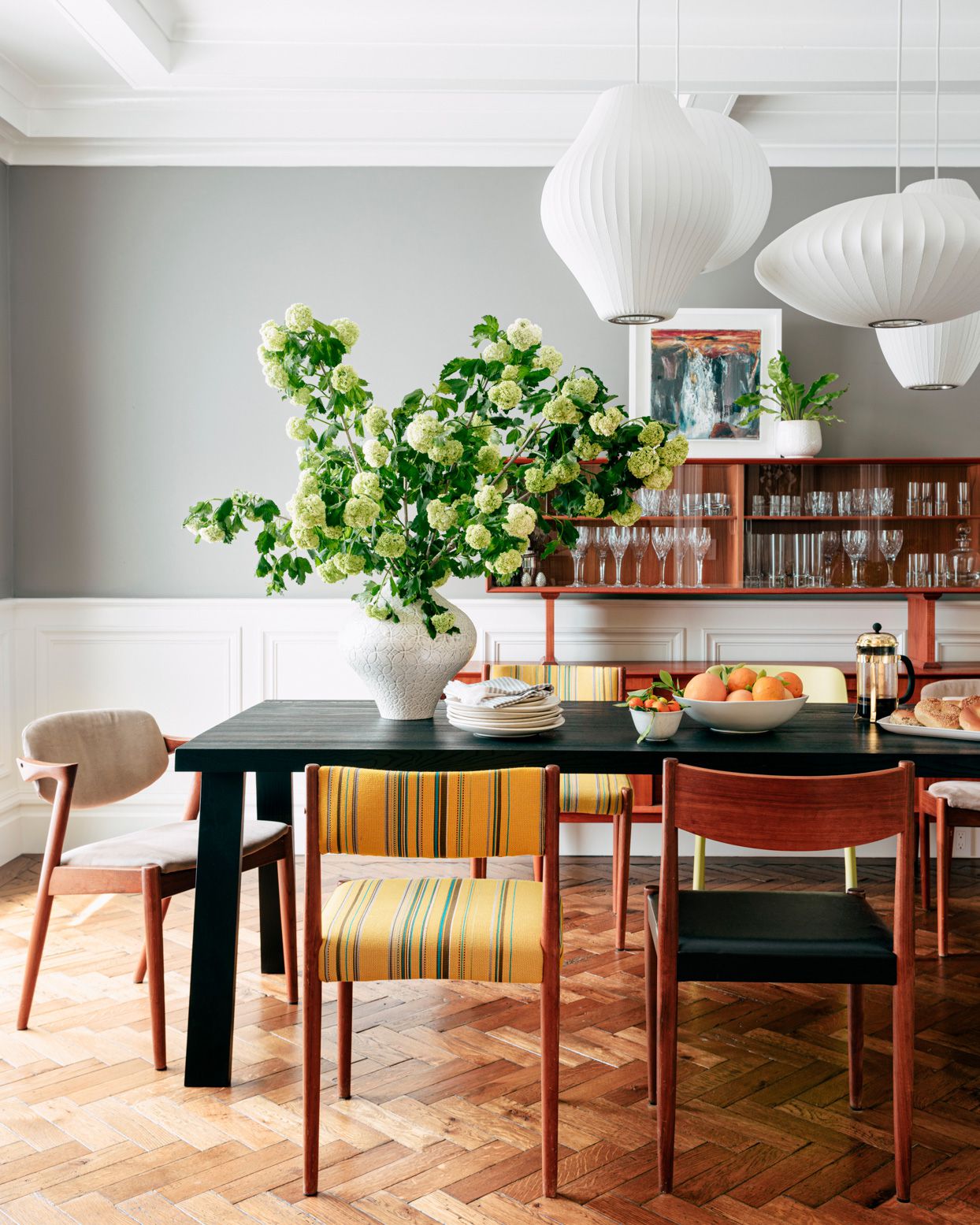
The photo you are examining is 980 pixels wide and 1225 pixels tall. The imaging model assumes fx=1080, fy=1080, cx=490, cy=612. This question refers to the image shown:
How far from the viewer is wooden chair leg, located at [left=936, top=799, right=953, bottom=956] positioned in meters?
3.37

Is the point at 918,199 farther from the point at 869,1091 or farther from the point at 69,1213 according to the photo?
the point at 69,1213

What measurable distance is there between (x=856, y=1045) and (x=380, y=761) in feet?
4.13

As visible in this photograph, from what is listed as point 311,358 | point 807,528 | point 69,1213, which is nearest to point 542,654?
point 807,528

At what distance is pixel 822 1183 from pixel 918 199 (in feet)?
6.51

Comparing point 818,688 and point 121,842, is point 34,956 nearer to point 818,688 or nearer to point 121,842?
point 121,842

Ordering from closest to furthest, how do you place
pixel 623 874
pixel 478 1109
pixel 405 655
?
pixel 478 1109, pixel 405 655, pixel 623 874

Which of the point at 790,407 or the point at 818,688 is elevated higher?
the point at 790,407

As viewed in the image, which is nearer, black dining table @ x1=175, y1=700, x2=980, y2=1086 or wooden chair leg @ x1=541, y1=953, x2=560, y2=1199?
wooden chair leg @ x1=541, y1=953, x2=560, y2=1199

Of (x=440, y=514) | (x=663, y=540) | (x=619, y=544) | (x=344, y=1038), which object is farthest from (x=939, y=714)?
(x=619, y=544)

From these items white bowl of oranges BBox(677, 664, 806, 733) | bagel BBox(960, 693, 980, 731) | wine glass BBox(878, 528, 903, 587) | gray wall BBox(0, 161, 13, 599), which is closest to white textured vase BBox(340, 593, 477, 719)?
white bowl of oranges BBox(677, 664, 806, 733)

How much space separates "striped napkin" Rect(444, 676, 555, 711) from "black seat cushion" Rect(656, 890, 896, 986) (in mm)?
699

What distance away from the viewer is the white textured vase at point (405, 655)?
2.84 metres

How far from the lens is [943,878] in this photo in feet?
11.2

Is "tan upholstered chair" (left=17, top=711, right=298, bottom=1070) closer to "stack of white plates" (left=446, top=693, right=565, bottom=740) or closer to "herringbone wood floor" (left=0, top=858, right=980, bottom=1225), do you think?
"herringbone wood floor" (left=0, top=858, right=980, bottom=1225)
